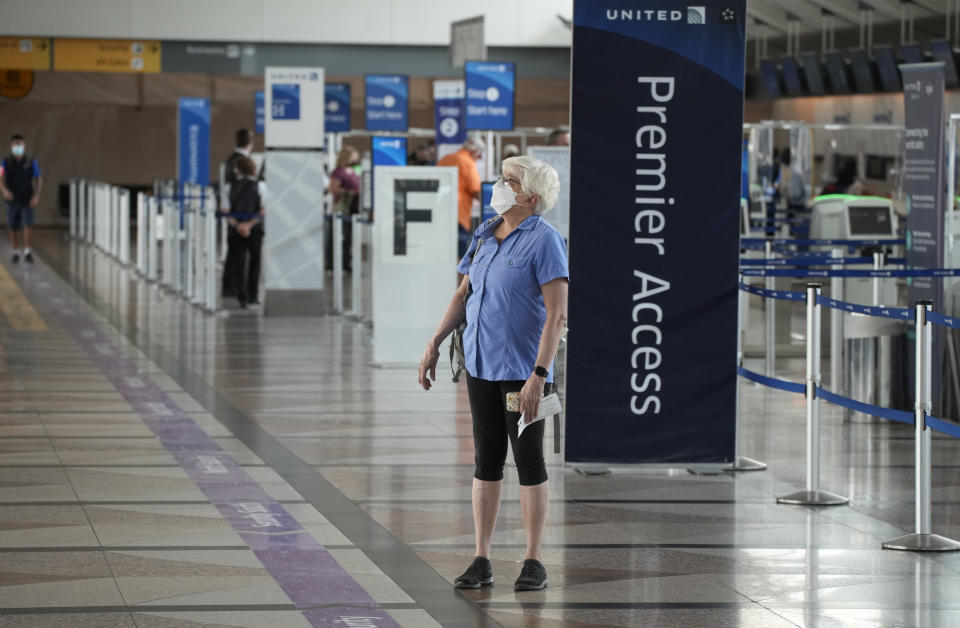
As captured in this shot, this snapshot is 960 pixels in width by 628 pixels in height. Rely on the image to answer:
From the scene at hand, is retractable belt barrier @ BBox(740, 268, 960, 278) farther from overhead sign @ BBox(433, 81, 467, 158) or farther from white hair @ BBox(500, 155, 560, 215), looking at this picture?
overhead sign @ BBox(433, 81, 467, 158)

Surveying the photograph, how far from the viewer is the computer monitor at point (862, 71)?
83.2 ft

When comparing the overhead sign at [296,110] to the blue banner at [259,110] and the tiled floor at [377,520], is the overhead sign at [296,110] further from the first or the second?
the blue banner at [259,110]

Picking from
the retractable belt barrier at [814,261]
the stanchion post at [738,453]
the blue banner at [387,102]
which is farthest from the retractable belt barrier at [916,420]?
the blue banner at [387,102]

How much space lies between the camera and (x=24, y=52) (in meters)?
26.2

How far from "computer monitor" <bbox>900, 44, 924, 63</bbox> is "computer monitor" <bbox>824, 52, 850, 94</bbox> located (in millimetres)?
2762

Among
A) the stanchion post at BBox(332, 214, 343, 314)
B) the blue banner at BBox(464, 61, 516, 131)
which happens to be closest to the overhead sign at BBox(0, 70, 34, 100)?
the blue banner at BBox(464, 61, 516, 131)

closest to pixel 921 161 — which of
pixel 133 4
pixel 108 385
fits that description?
pixel 108 385

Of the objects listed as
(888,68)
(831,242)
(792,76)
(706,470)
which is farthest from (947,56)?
(706,470)

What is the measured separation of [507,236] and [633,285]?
2.00m

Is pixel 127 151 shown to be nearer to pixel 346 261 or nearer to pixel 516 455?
pixel 346 261

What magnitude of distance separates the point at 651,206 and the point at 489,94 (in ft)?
35.4

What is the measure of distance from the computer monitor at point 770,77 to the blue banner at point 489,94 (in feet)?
40.4

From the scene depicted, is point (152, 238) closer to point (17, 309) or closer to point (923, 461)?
point (17, 309)

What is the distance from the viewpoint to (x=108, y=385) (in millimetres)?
11055
